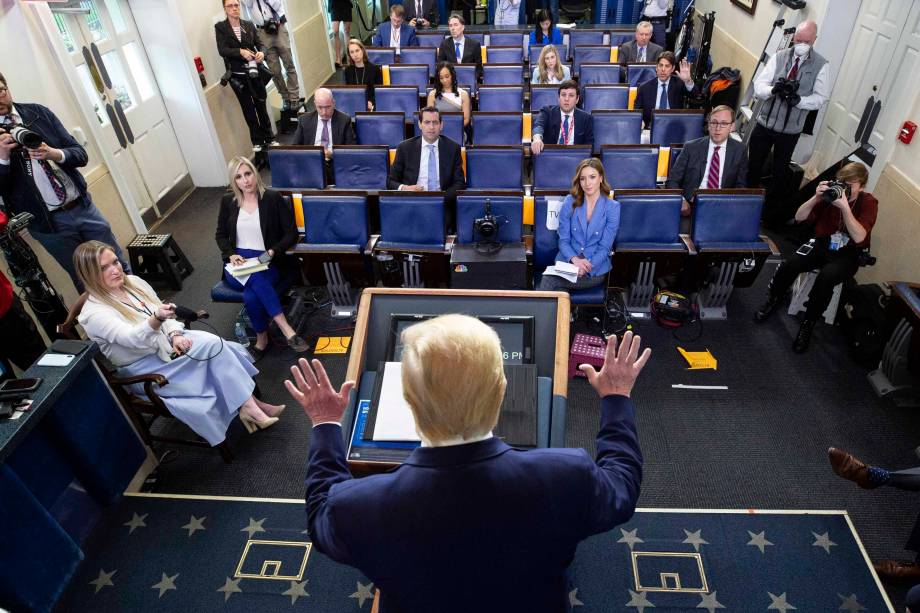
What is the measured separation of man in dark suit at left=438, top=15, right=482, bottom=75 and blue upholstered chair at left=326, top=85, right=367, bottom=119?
176 centimetres

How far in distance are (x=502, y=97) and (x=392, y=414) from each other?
552 cm

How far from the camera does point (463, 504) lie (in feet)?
3.38

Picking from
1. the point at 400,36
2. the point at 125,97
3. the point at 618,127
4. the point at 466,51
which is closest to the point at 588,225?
the point at 618,127

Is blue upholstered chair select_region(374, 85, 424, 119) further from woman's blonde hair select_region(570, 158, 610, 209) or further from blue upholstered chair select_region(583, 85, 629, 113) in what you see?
woman's blonde hair select_region(570, 158, 610, 209)

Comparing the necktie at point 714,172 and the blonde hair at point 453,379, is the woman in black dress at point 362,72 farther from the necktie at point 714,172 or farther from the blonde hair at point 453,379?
the blonde hair at point 453,379

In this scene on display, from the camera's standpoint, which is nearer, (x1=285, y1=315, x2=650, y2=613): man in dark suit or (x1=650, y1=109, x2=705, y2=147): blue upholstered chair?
(x1=285, y1=315, x2=650, y2=613): man in dark suit

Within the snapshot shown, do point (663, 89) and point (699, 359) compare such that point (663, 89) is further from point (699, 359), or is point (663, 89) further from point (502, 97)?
point (699, 359)

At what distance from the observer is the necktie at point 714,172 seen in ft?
15.3

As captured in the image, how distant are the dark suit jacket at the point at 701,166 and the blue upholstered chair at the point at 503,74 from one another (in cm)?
288

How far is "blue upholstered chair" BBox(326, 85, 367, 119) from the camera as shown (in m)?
6.50

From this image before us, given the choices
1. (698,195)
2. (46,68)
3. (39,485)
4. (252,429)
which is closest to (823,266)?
(698,195)

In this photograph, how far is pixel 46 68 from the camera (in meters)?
4.49

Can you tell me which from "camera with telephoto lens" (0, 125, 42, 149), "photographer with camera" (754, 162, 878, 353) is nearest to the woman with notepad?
"camera with telephoto lens" (0, 125, 42, 149)

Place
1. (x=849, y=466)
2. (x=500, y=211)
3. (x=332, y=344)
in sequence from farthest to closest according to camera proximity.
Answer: (x=332, y=344)
(x=500, y=211)
(x=849, y=466)
